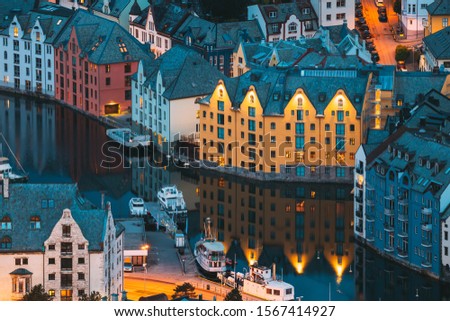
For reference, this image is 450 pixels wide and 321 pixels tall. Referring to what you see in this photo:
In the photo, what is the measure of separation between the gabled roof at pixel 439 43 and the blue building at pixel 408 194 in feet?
84.5

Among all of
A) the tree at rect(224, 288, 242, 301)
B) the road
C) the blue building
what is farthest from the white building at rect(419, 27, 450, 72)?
the tree at rect(224, 288, 242, 301)

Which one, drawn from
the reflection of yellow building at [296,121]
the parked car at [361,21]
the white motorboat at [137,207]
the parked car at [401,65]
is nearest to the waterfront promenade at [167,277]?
the white motorboat at [137,207]

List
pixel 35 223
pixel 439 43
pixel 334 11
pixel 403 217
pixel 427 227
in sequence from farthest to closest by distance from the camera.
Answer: pixel 334 11
pixel 439 43
pixel 403 217
pixel 427 227
pixel 35 223

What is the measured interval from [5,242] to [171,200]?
83.2 ft

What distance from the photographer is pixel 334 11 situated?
141125 mm

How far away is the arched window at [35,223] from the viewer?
8456 centimetres

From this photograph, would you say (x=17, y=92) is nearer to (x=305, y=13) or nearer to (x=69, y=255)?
(x=305, y=13)

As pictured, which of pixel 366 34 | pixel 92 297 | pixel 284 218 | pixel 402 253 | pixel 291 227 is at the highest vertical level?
pixel 366 34

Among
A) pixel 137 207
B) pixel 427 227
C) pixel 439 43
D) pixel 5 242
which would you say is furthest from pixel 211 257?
pixel 439 43

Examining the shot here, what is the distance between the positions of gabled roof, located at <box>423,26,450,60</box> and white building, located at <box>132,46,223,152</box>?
1608 cm

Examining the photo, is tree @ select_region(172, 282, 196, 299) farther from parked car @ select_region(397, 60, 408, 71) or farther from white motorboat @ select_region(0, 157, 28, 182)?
parked car @ select_region(397, 60, 408, 71)

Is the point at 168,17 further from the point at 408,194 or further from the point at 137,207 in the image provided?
the point at 408,194

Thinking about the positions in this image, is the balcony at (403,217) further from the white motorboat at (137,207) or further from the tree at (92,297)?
the tree at (92,297)

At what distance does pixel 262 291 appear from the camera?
90.8 m
